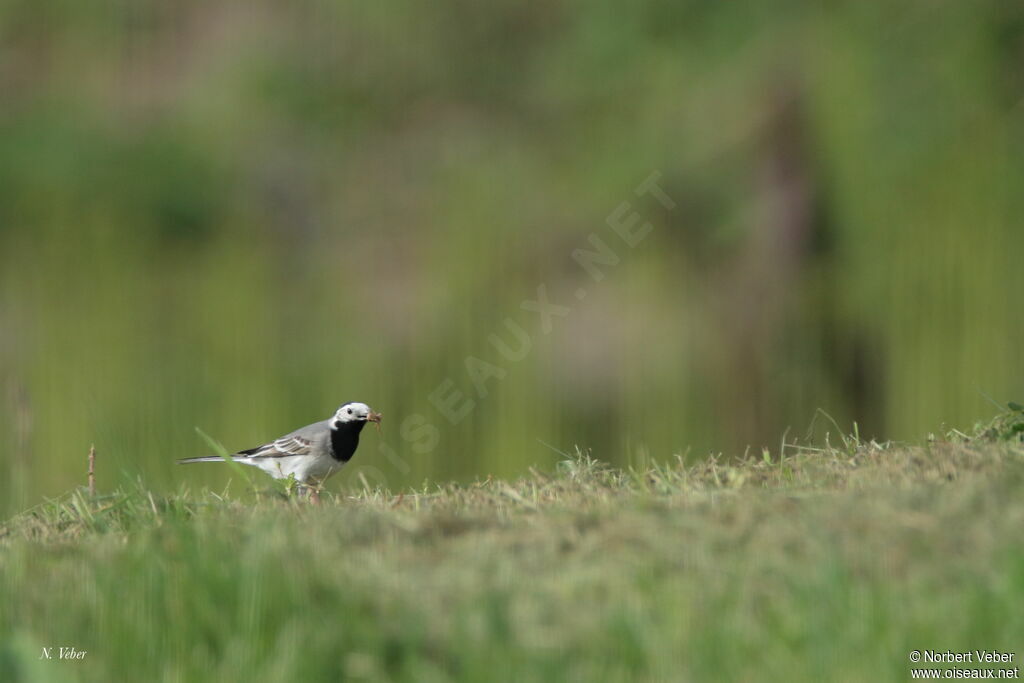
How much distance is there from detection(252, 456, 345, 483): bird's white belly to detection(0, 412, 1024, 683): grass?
1.72 meters

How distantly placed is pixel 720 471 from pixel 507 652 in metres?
1.52

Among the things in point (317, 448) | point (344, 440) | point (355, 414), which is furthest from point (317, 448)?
point (355, 414)

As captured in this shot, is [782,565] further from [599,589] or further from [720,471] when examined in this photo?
[720,471]

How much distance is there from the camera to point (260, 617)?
210cm

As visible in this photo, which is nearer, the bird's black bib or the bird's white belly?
the bird's white belly

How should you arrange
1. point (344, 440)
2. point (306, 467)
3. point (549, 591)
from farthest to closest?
point (344, 440), point (306, 467), point (549, 591)

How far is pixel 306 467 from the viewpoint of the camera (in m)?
4.55

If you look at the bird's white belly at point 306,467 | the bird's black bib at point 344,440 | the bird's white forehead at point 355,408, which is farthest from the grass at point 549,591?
the bird's white forehead at point 355,408

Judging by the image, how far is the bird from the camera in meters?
4.58

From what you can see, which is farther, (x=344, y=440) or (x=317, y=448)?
(x=344, y=440)

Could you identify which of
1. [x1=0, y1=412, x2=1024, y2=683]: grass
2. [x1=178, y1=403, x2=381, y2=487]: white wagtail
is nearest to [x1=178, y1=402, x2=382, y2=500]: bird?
[x1=178, y1=403, x2=381, y2=487]: white wagtail

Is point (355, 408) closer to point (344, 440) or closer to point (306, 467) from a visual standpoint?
point (344, 440)

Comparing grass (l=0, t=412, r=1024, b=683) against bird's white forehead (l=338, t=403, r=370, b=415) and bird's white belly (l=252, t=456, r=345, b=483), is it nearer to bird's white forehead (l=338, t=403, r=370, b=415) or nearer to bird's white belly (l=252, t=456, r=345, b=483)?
bird's white belly (l=252, t=456, r=345, b=483)

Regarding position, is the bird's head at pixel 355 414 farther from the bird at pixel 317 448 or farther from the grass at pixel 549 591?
the grass at pixel 549 591
